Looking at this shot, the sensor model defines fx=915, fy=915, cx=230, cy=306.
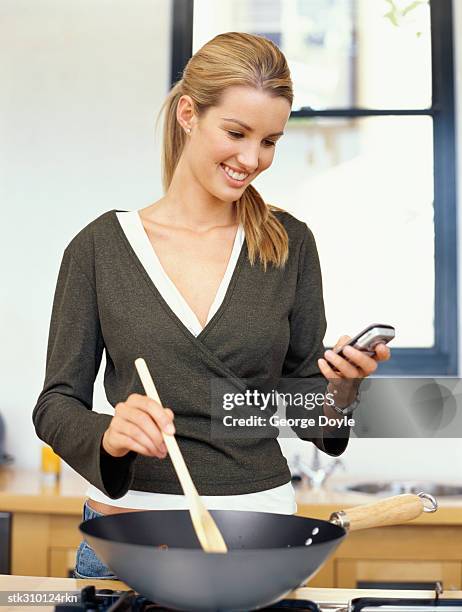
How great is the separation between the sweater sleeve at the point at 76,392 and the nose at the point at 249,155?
0.30 meters

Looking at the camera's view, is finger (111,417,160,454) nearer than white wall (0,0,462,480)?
Yes

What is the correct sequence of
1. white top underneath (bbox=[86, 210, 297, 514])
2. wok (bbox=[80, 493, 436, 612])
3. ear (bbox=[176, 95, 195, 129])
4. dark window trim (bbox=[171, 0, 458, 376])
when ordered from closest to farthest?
wok (bbox=[80, 493, 436, 612]) < white top underneath (bbox=[86, 210, 297, 514]) < ear (bbox=[176, 95, 195, 129]) < dark window trim (bbox=[171, 0, 458, 376])

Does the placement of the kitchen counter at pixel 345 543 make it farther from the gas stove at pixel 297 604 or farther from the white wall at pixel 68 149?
the gas stove at pixel 297 604

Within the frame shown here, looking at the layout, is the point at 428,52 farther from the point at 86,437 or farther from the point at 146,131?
the point at 86,437

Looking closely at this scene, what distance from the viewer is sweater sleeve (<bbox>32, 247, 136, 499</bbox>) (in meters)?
1.16

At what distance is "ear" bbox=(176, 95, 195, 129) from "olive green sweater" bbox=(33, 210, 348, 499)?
7.3 inches

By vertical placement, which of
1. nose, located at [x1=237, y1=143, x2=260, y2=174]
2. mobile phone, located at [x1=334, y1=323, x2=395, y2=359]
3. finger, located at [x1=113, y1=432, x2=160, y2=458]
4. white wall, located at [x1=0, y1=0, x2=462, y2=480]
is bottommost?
finger, located at [x1=113, y1=432, x2=160, y2=458]

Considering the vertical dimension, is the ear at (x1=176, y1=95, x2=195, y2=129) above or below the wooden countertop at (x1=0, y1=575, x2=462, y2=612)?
above

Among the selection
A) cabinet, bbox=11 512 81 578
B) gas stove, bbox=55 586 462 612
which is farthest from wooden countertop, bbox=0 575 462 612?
cabinet, bbox=11 512 81 578

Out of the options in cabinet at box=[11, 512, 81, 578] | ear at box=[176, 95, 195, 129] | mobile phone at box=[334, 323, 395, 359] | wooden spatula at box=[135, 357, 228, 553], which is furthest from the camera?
cabinet at box=[11, 512, 81, 578]

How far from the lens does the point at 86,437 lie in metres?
1.16

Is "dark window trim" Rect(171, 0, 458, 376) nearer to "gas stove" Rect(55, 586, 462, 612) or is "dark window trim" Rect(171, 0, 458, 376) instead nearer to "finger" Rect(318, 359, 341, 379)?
"finger" Rect(318, 359, 341, 379)

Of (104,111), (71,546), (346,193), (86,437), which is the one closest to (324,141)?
(346,193)

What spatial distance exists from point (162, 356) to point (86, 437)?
0.71ft
